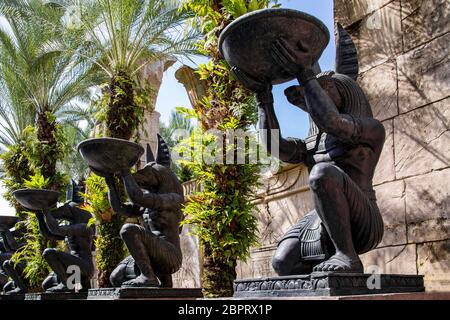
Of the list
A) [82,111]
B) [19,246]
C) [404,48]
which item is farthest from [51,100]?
[404,48]

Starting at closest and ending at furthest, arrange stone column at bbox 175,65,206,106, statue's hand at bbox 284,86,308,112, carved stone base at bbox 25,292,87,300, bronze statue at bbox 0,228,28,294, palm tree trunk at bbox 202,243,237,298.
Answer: statue's hand at bbox 284,86,308,112
palm tree trunk at bbox 202,243,237,298
carved stone base at bbox 25,292,87,300
bronze statue at bbox 0,228,28,294
stone column at bbox 175,65,206,106

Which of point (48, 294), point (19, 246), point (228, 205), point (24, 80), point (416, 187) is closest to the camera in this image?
point (416, 187)

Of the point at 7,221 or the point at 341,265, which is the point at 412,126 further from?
the point at 7,221

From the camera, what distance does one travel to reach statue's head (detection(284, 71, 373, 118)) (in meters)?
3.91

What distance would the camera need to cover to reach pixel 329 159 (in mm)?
4070

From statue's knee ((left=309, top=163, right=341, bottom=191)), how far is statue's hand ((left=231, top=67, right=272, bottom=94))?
2.51ft

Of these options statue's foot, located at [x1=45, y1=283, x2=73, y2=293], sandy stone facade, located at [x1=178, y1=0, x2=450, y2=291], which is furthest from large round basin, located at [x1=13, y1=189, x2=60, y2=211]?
sandy stone facade, located at [x1=178, y1=0, x2=450, y2=291]

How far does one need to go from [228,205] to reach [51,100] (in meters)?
9.65

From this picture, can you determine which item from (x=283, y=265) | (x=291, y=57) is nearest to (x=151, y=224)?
(x=283, y=265)

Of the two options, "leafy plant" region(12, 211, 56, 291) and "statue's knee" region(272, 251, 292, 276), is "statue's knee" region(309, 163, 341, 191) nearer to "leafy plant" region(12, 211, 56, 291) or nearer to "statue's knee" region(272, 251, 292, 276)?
"statue's knee" region(272, 251, 292, 276)

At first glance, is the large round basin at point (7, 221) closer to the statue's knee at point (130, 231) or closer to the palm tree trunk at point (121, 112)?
the palm tree trunk at point (121, 112)
